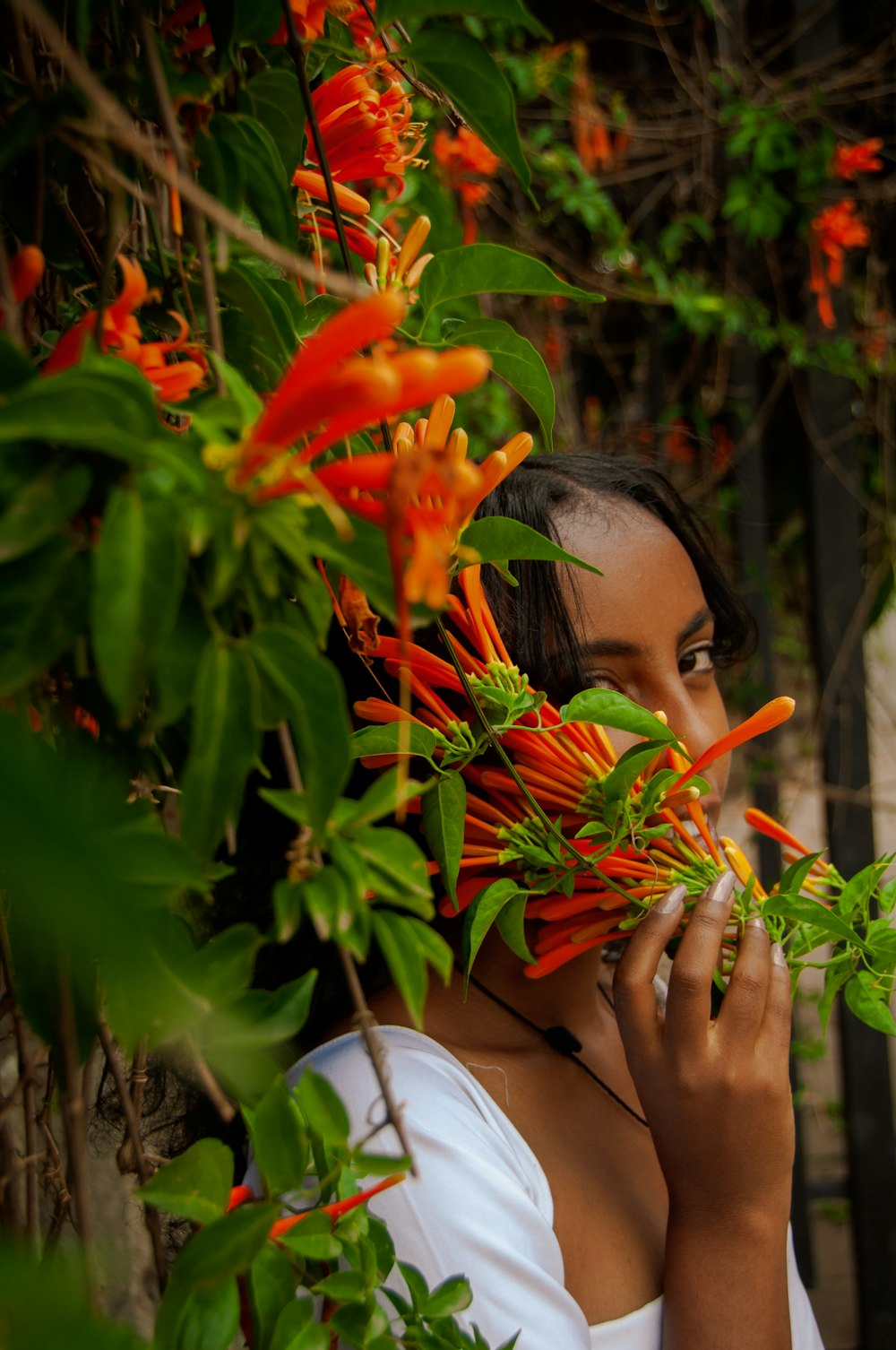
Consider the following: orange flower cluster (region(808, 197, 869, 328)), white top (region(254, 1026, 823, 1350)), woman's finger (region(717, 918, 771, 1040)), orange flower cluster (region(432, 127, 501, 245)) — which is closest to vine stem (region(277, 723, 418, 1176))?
white top (region(254, 1026, 823, 1350))

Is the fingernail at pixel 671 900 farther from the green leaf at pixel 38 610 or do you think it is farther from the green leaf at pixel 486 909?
the green leaf at pixel 38 610

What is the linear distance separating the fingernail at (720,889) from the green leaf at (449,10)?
481mm

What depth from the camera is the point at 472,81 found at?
1.44ft

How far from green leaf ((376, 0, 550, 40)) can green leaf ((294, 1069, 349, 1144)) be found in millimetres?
397

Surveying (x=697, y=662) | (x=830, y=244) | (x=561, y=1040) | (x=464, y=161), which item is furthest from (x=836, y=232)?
(x=561, y=1040)

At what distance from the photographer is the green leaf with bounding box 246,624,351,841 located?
28 cm

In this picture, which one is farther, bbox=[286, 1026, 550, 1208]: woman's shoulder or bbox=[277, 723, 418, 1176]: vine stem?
bbox=[286, 1026, 550, 1208]: woman's shoulder

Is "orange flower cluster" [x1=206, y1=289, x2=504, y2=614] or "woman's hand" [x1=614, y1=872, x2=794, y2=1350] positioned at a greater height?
"orange flower cluster" [x1=206, y1=289, x2=504, y2=614]

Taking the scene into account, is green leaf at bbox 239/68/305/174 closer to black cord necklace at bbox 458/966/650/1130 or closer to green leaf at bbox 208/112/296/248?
green leaf at bbox 208/112/296/248

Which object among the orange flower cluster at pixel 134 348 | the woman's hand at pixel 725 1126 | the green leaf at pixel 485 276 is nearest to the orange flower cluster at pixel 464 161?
the green leaf at pixel 485 276

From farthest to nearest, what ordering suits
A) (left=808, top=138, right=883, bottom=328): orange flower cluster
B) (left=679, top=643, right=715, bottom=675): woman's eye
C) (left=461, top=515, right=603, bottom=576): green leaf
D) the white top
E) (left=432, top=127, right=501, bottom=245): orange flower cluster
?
(left=808, top=138, right=883, bottom=328): orange flower cluster → (left=432, top=127, right=501, bottom=245): orange flower cluster → (left=679, top=643, right=715, bottom=675): woman's eye → the white top → (left=461, top=515, right=603, bottom=576): green leaf

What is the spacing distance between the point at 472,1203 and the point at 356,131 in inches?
24.6

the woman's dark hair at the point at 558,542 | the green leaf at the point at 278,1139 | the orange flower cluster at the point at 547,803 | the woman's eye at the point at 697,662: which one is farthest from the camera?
the woman's eye at the point at 697,662

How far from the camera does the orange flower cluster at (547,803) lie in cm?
55
